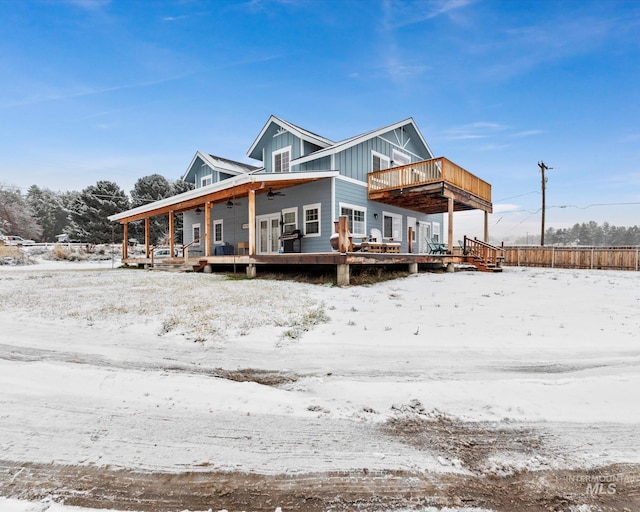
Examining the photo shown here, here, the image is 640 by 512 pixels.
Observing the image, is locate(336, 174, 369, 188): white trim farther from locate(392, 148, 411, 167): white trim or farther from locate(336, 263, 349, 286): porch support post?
locate(336, 263, 349, 286): porch support post

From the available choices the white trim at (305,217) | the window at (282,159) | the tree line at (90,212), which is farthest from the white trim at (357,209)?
the tree line at (90,212)

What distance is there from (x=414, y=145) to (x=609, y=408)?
16.3 meters

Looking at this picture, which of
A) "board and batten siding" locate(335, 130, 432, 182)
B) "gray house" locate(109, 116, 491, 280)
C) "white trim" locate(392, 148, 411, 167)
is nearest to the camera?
"gray house" locate(109, 116, 491, 280)

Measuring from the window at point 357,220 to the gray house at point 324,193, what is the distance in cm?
4

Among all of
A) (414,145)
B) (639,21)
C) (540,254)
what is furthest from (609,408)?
(540,254)

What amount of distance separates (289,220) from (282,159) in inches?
122

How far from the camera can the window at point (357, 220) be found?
41.6ft

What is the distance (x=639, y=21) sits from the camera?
1066cm

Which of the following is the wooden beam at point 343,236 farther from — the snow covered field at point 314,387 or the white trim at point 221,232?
the white trim at point 221,232

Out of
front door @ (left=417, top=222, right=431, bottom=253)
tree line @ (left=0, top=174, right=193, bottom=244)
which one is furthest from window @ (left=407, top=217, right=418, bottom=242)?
tree line @ (left=0, top=174, right=193, bottom=244)

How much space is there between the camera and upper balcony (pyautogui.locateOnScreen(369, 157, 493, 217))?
454 inches

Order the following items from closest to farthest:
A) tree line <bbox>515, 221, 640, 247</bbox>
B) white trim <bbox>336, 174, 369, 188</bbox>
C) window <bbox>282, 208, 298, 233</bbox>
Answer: white trim <bbox>336, 174, 369, 188</bbox> → window <bbox>282, 208, 298, 233</bbox> → tree line <bbox>515, 221, 640, 247</bbox>

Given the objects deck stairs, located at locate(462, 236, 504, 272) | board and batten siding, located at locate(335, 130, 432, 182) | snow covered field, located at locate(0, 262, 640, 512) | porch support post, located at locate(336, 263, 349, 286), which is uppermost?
board and batten siding, located at locate(335, 130, 432, 182)

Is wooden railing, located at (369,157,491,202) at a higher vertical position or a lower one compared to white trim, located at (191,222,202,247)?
higher
